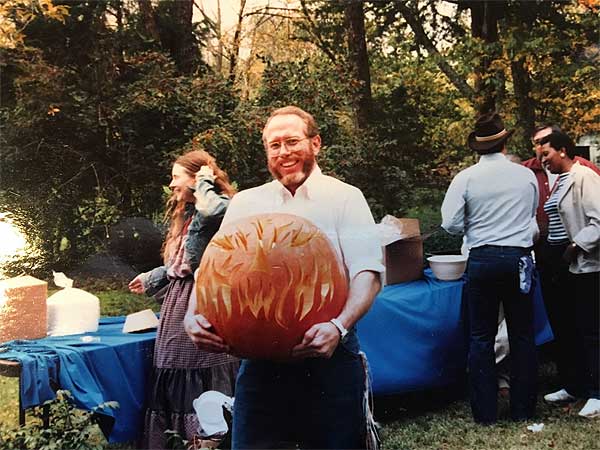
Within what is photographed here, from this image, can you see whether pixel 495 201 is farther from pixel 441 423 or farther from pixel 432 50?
pixel 441 423

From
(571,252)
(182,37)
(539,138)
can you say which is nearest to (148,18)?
(182,37)

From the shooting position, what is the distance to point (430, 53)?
2.99 m

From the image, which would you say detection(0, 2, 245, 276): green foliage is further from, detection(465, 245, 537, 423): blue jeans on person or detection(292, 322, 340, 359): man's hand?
detection(465, 245, 537, 423): blue jeans on person

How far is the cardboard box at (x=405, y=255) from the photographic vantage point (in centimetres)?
293

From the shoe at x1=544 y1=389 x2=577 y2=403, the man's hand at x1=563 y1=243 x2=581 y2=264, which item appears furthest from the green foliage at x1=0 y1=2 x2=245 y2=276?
the shoe at x1=544 y1=389 x2=577 y2=403

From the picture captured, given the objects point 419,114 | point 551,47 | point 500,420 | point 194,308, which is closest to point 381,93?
point 419,114

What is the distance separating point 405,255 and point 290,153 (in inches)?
33.5

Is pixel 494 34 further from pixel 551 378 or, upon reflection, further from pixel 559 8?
pixel 551 378

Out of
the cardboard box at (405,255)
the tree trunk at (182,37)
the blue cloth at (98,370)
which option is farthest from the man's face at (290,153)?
the blue cloth at (98,370)

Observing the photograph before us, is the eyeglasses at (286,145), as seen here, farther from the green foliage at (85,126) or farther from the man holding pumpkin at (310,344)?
the green foliage at (85,126)

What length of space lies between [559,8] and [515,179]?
69 centimetres

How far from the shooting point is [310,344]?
2129 millimetres

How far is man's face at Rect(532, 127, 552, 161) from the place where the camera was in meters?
3.01

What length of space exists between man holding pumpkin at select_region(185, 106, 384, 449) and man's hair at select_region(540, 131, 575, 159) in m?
1.01
